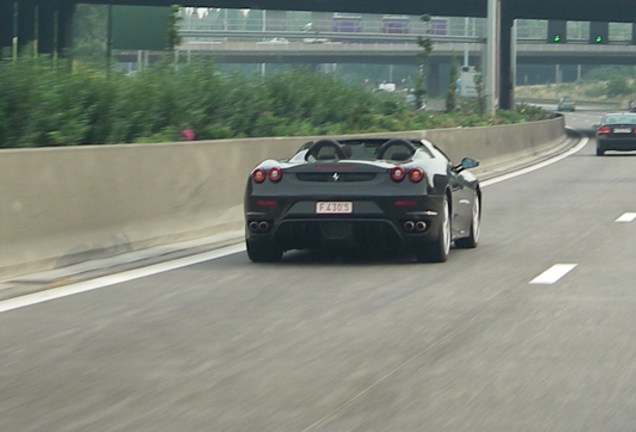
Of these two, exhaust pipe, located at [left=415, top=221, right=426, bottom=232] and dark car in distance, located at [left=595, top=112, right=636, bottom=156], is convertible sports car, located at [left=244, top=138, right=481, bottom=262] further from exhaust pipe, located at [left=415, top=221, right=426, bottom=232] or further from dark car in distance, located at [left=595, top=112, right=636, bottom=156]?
dark car in distance, located at [left=595, top=112, right=636, bottom=156]

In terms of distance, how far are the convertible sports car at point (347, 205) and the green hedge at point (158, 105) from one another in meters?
3.35

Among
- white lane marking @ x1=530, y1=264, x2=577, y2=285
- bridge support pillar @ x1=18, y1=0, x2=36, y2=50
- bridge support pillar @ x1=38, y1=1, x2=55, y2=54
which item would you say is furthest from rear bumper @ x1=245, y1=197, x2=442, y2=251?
bridge support pillar @ x1=38, y1=1, x2=55, y2=54

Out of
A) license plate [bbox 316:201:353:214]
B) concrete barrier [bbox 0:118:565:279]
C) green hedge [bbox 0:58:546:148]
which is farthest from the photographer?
green hedge [bbox 0:58:546:148]

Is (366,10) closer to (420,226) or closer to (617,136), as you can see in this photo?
(617,136)

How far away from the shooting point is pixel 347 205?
11961 millimetres

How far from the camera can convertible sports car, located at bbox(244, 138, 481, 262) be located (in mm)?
11961

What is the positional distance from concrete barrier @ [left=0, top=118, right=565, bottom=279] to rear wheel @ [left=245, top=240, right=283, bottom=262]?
52.1 inches

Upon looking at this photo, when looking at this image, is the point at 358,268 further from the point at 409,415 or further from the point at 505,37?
the point at 505,37

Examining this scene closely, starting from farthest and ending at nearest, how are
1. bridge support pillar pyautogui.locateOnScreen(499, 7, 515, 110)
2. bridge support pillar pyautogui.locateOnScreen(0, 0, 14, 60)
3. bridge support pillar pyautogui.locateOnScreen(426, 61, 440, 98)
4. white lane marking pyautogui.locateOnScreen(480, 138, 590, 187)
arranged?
bridge support pillar pyautogui.locateOnScreen(426, 61, 440, 98) < bridge support pillar pyautogui.locateOnScreen(499, 7, 515, 110) < bridge support pillar pyautogui.locateOnScreen(0, 0, 14, 60) < white lane marking pyautogui.locateOnScreen(480, 138, 590, 187)

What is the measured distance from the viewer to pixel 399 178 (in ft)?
39.3

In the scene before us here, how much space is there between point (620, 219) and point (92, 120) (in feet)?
22.6

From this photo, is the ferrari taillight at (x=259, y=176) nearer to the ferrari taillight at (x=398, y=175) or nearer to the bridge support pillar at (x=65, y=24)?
the ferrari taillight at (x=398, y=175)

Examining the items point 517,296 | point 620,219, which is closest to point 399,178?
point 517,296

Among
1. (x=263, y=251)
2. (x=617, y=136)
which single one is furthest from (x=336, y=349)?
(x=617, y=136)
